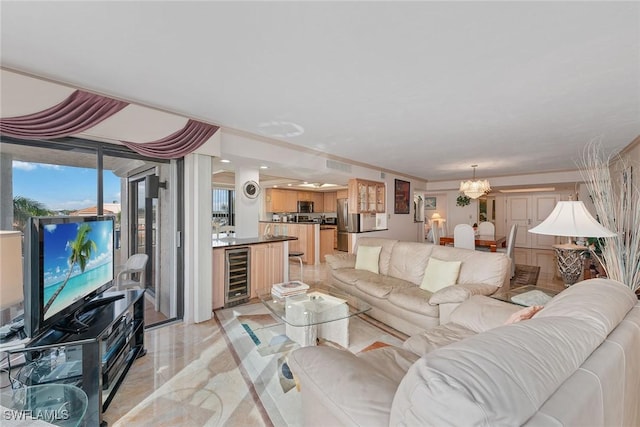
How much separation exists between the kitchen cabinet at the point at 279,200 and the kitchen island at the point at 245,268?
3.75m

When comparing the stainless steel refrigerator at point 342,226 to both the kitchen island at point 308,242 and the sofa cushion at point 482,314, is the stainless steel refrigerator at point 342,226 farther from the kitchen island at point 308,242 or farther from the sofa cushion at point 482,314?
the sofa cushion at point 482,314

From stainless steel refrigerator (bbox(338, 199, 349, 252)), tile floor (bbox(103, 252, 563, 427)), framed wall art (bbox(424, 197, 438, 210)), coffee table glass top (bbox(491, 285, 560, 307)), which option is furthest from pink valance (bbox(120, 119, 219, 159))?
framed wall art (bbox(424, 197, 438, 210))

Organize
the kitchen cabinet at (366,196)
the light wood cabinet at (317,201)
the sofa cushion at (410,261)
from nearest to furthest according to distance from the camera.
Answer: the sofa cushion at (410,261) → the kitchen cabinet at (366,196) → the light wood cabinet at (317,201)

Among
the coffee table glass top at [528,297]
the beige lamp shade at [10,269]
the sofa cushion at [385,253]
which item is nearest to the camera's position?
the beige lamp shade at [10,269]

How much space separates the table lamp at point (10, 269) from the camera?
1290mm

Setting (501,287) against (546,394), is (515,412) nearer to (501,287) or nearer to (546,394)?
(546,394)

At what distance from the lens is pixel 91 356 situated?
1514 millimetres

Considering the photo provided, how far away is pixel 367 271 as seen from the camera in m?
3.71

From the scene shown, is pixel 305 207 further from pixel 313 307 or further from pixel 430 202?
pixel 313 307

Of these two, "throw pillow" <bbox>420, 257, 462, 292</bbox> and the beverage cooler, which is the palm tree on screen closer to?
the beverage cooler

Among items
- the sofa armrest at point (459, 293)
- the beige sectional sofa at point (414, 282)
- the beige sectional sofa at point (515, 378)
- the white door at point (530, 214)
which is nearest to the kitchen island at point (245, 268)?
the beige sectional sofa at point (414, 282)

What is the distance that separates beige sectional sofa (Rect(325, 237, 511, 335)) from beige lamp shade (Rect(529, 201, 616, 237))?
80 cm

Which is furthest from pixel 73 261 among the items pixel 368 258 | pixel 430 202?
pixel 430 202

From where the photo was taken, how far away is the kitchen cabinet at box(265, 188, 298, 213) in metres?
7.95
